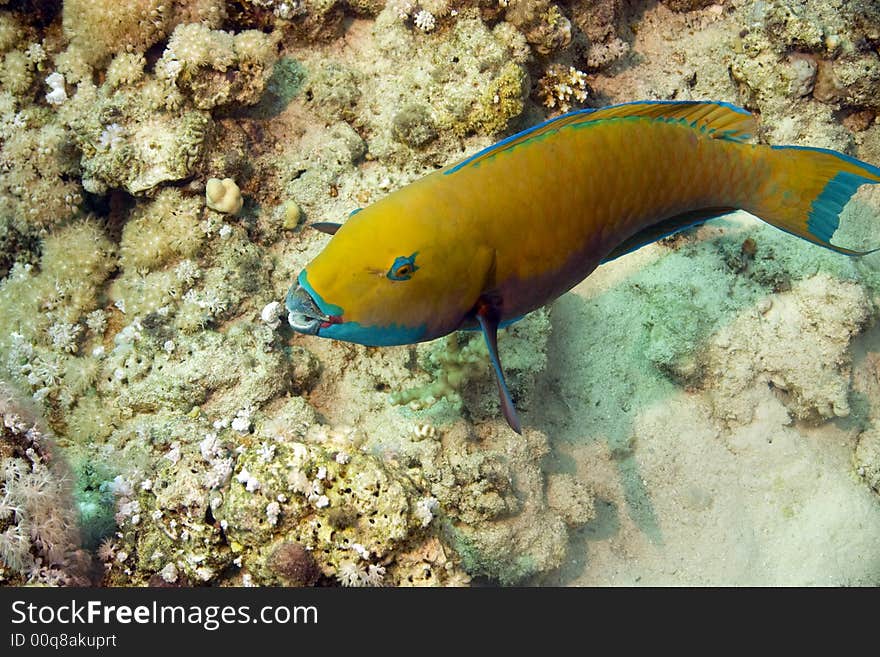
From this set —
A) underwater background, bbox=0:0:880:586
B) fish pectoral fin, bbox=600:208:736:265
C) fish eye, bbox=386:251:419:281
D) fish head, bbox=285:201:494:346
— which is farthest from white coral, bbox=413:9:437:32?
fish eye, bbox=386:251:419:281

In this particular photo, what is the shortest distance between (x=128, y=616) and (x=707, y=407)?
162 inches

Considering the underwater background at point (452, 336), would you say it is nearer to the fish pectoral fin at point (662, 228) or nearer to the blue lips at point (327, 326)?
the fish pectoral fin at point (662, 228)

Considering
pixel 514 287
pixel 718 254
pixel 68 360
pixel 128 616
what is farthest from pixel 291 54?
pixel 128 616

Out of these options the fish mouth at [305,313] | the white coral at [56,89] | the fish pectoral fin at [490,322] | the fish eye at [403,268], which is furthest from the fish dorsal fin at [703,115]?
the white coral at [56,89]

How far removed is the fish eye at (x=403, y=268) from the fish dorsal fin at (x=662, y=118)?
0.46 metres

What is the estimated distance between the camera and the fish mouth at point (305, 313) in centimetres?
245

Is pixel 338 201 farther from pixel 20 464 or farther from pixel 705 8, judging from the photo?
pixel 705 8

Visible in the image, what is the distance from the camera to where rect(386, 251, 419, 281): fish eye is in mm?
2463

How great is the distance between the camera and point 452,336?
4191 mm

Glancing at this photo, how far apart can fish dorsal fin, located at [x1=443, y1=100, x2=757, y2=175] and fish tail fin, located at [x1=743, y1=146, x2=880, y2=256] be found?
28cm

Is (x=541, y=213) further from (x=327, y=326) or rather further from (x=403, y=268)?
(x=327, y=326)

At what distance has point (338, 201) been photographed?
4.70m

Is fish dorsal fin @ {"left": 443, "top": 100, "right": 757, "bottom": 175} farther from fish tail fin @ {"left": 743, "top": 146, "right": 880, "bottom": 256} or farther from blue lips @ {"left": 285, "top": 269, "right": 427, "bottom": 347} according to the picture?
blue lips @ {"left": 285, "top": 269, "right": 427, "bottom": 347}

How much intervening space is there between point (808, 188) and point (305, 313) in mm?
2709
